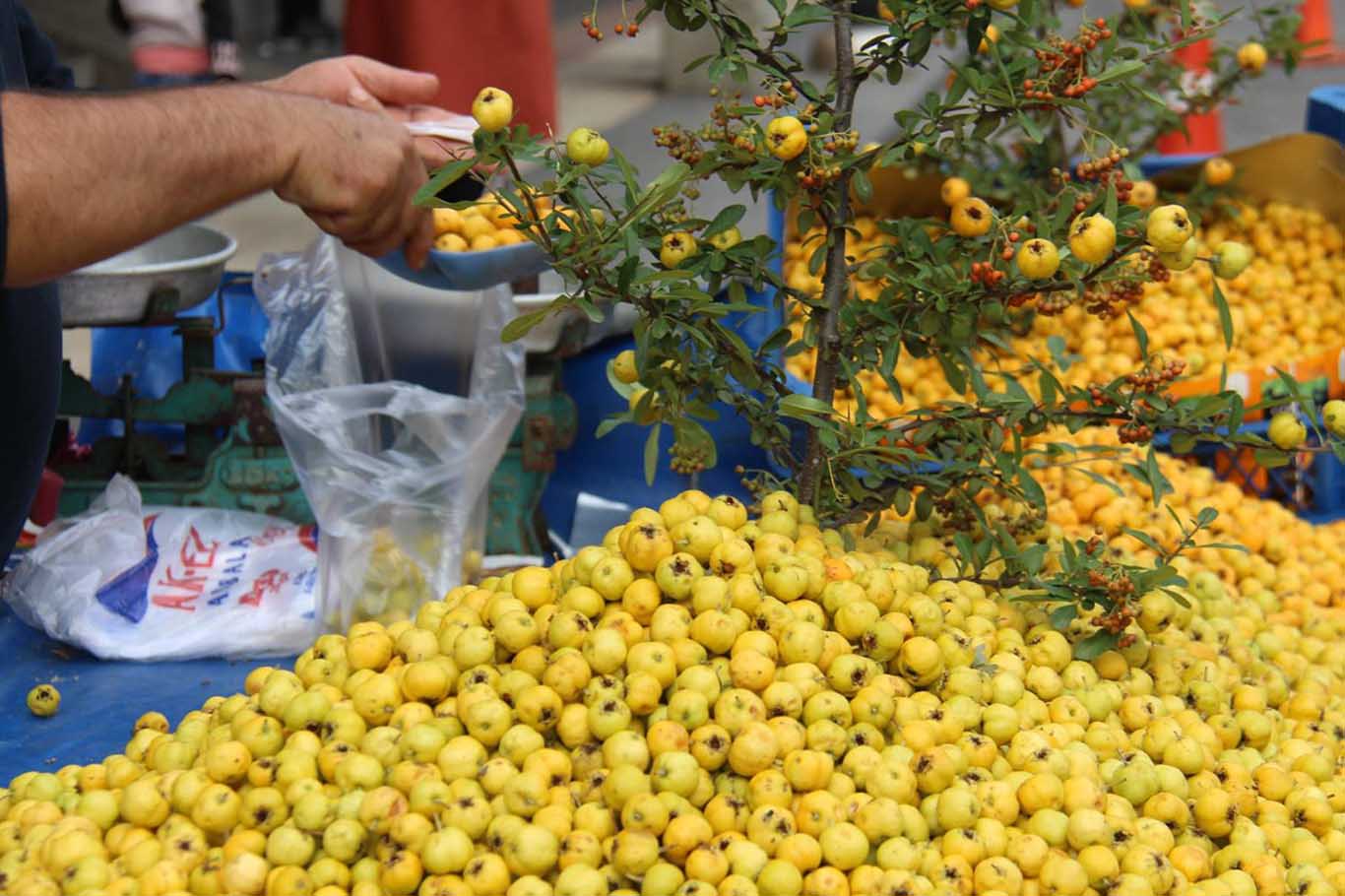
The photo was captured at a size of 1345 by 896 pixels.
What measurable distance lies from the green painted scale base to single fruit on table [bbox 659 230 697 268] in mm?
1065

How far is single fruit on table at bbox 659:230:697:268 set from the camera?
1.94m

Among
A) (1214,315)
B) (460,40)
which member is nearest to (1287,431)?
(1214,315)

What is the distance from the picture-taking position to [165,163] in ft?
4.88

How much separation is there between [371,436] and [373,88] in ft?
2.32

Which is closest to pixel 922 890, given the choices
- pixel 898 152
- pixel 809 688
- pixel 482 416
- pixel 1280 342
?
pixel 809 688

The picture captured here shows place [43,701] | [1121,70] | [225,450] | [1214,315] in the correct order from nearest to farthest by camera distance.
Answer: [1121,70] → [43,701] → [225,450] → [1214,315]

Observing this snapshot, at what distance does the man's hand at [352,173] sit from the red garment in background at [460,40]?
2.46m

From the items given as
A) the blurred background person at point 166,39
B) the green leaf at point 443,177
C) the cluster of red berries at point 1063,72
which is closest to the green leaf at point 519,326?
the green leaf at point 443,177

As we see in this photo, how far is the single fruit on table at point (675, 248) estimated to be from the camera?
1936 millimetres

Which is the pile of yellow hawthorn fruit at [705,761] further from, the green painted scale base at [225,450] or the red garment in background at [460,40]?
the red garment in background at [460,40]

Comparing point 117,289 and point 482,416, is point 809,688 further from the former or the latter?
point 117,289

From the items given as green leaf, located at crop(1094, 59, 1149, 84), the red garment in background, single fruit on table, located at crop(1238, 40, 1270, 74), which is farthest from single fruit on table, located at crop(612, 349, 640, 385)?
the red garment in background

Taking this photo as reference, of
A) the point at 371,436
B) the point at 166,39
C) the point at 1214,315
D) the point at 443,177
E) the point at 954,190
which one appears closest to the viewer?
the point at 443,177

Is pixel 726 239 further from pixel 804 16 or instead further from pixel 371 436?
pixel 371 436
